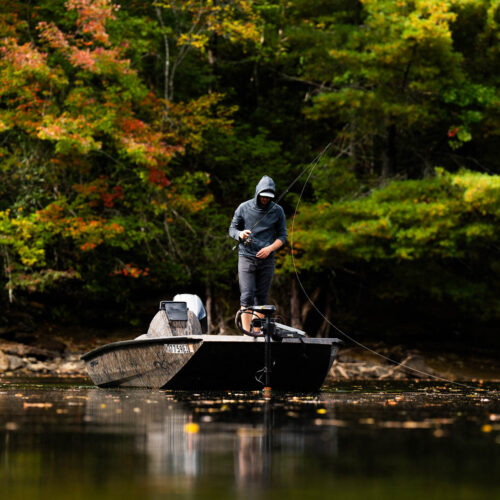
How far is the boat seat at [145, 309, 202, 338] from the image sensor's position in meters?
11.0

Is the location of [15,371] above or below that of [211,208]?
below

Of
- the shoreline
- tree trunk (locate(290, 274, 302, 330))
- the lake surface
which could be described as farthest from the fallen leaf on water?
tree trunk (locate(290, 274, 302, 330))

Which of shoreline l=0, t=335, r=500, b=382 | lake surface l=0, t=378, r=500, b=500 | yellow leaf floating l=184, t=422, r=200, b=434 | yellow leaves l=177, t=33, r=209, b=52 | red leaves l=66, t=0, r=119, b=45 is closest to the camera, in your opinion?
lake surface l=0, t=378, r=500, b=500

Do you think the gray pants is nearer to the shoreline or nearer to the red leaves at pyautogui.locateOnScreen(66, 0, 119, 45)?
the shoreline

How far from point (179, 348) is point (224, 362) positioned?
0.48 metres

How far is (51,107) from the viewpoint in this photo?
22.4 m

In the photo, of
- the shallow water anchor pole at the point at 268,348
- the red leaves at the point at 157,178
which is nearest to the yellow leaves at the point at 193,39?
the red leaves at the point at 157,178

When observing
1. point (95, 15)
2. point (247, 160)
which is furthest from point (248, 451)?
point (247, 160)

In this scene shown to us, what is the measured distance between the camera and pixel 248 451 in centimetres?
501

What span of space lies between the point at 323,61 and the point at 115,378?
539 inches

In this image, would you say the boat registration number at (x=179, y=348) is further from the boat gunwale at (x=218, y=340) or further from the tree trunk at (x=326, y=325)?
the tree trunk at (x=326, y=325)

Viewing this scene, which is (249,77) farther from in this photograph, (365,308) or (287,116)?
(365,308)

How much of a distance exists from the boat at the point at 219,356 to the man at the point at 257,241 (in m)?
0.65

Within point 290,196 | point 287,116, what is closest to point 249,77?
point 287,116
